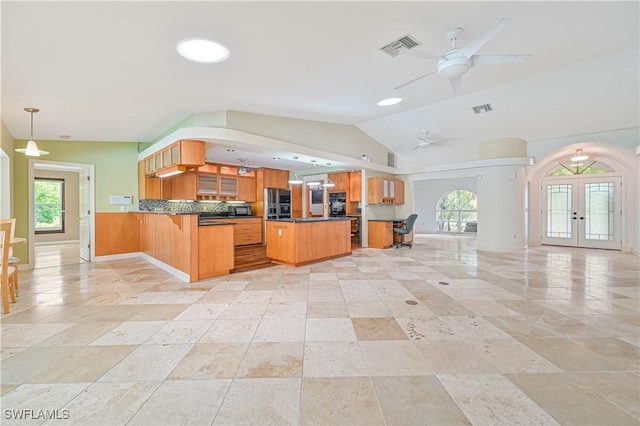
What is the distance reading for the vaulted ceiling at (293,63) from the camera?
2.43m

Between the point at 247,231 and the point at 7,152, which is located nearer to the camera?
the point at 7,152

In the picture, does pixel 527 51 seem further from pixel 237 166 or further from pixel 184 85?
pixel 237 166

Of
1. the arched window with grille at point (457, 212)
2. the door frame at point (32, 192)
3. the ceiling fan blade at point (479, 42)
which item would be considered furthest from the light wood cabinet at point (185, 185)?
the arched window with grille at point (457, 212)

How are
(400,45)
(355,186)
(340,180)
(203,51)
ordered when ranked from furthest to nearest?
(340,180), (355,186), (400,45), (203,51)

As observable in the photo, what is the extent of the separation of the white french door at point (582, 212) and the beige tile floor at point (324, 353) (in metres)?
4.51

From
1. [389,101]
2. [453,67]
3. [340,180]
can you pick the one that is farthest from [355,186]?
[453,67]

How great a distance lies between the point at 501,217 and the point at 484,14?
19.0ft

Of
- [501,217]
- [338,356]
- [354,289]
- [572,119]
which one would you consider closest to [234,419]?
[338,356]

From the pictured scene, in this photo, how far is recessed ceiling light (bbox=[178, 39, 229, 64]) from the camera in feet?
9.00

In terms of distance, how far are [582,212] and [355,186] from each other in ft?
21.8

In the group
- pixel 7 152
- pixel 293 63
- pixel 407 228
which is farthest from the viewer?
pixel 407 228

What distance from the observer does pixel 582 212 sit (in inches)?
296

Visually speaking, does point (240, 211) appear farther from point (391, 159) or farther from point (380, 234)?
point (391, 159)

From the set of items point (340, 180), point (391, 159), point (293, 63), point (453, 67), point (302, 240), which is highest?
point (293, 63)
